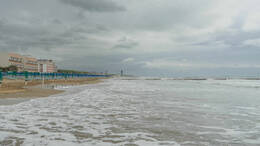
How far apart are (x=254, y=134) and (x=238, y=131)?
1.49 ft

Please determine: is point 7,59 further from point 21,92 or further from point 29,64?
point 21,92

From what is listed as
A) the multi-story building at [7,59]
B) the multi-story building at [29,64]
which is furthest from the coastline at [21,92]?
the multi-story building at [29,64]

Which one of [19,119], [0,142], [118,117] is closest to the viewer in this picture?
[0,142]

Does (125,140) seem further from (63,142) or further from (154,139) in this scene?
(63,142)

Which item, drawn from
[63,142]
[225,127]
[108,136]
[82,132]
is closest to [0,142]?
[63,142]

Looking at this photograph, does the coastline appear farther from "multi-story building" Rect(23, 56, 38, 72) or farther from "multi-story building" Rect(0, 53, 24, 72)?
"multi-story building" Rect(23, 56, 38, 72)

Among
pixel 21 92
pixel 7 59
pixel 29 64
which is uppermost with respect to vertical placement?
pixel 7 59

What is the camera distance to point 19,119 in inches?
282

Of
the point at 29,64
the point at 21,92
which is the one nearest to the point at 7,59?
the point at 29,64

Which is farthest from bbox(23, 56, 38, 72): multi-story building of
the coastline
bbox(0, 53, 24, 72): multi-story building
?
the coastline

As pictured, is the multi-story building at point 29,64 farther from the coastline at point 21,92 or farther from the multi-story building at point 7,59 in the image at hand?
the coastline at point 21,92

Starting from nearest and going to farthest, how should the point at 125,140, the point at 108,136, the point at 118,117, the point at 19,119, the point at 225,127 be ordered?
1. the point at 125,140
2. the point at 108,136
3. the point at 225,127
4. the point at 19,119
5. the point at 118,117

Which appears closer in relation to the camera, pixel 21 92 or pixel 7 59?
pixel 21 92

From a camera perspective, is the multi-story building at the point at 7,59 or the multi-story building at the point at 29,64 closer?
the multi-story building at the point at 7,59
